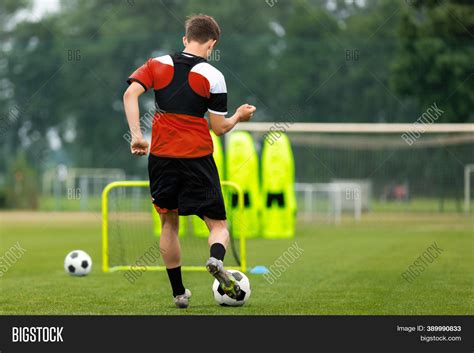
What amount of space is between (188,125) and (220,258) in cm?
94

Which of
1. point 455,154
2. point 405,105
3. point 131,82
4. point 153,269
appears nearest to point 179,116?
point 131,82

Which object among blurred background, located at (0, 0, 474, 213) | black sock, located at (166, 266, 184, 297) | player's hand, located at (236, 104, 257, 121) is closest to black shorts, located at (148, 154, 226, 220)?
player's hand, located at (236, 104, 257, 121)

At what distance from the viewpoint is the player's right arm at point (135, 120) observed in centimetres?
598

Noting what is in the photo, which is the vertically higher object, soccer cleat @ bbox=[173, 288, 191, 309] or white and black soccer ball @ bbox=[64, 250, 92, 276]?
white and black soccer ball @ bbox=[64, 250, 92, 276]

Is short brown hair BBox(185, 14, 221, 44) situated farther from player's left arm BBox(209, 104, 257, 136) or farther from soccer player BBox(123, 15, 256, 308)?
player's left arm BBox(209, 104, 257, 136)

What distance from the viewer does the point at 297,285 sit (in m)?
8.30

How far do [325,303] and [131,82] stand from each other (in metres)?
2.24

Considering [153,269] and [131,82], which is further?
[153,269]

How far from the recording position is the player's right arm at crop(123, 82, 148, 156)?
5.98 m

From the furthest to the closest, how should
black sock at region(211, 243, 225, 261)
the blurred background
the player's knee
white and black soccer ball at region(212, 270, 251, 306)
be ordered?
the blurred background
white and black soccer ball at region(212, 270, 251, 306)
the player's knee
black sock at region(211, 243, 225, 261)

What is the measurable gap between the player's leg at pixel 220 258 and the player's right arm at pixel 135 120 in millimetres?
722

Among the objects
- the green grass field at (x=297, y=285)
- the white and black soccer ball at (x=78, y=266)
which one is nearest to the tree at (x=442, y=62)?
the green grass field at (x=297, y=285)

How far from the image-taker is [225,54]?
31.3m
